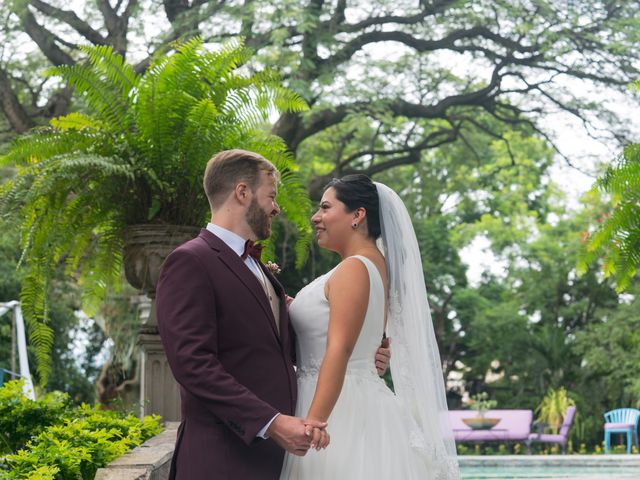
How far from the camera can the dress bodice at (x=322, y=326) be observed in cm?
337

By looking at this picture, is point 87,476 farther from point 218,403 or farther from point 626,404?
point 626,404

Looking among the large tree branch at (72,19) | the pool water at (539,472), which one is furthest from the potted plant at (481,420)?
the large tree branch at (72,19)

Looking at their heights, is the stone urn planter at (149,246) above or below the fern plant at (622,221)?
below

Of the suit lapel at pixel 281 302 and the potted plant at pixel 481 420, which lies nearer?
the suit lapel at pixel 281 302

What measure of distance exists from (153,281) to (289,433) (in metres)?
3.39

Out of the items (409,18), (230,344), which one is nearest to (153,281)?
(230,344)

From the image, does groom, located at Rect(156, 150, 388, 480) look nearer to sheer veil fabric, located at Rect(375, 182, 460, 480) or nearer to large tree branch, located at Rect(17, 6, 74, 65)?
sheer veil fabric, located at Rect(375, 182, 460, 480)

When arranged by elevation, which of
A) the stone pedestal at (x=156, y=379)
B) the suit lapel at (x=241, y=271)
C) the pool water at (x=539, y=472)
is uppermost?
the suit lapel at (x=241, y=271)

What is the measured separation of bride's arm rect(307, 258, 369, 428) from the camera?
3045 millimetres

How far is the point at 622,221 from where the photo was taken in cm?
895

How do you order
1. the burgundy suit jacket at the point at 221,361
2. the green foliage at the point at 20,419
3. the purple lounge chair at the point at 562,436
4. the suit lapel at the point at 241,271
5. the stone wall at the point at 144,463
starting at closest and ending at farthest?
the burgundy suit jacket at the point at 221,361 < the suit lapel at the point at 241,271 < the stone wall at the point at 144,463 < the green foliage at the point at 20,419 < the purple lounge chair at the point at 562,436

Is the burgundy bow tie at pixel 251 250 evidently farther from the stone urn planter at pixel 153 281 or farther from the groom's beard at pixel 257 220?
the stone urn planter at pixel 153 281

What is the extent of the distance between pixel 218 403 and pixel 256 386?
173mm

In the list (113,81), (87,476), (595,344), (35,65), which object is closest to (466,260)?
(595,344)
